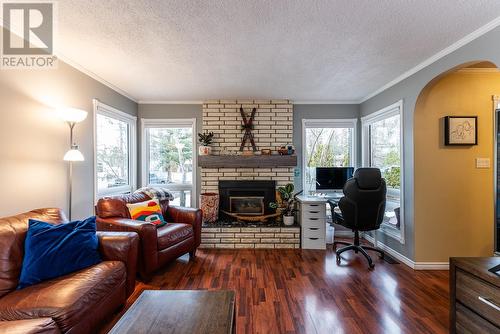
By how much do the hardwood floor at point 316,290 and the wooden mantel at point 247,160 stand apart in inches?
54.6

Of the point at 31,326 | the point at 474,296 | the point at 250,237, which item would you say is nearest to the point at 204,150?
the point at 250,237

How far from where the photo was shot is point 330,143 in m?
4.41

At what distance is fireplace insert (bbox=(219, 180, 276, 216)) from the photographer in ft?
13.8

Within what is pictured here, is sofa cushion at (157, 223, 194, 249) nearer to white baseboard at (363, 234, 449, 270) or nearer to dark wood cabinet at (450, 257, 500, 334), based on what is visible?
dark wood cabinet at (450, 257, 500, 334)

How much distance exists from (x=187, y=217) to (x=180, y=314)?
203 centimetres

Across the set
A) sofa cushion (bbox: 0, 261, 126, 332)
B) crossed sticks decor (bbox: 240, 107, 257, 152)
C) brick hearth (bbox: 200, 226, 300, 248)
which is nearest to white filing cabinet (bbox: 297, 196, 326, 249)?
brick hearth (bbox: 200, 226, 300, 248)

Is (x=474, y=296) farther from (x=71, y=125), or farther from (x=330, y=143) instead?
(x=71, y=125)

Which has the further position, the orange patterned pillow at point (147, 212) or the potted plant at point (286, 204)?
the potted plant at point (286, 204)

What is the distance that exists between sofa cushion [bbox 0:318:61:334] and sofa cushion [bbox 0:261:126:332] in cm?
6

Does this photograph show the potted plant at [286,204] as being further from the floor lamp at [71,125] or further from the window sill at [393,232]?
the floor lamp at [71,125]

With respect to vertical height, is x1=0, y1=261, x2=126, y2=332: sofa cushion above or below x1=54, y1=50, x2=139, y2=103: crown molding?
below

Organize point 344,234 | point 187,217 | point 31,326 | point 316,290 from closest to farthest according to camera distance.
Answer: point 31,326, point 316,290, point 187,217, point 344,234

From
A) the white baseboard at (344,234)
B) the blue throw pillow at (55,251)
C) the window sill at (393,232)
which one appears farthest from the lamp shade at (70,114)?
the white baseboard at (344,234)

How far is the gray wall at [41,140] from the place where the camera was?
202 centimetres
